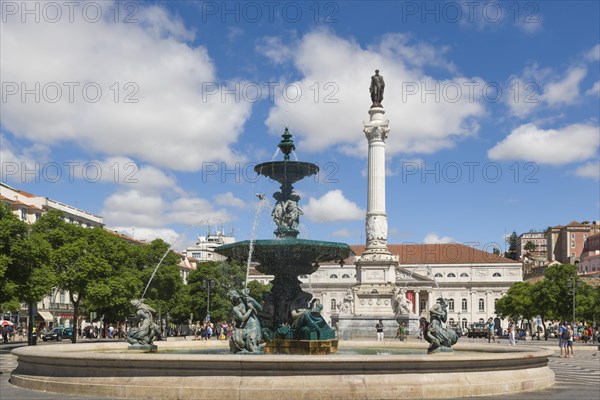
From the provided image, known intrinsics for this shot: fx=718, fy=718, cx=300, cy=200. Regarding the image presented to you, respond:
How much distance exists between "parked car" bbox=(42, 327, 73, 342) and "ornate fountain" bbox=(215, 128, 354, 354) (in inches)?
1432

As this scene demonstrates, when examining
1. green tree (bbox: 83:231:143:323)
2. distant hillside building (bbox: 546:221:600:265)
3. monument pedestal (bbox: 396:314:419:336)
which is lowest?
monument pedestal (bbox: 396:314:419:336)

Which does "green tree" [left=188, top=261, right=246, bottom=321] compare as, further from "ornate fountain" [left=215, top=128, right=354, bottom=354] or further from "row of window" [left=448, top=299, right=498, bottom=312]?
"row of window" [left=448, top=299, right=498, bottom=312]

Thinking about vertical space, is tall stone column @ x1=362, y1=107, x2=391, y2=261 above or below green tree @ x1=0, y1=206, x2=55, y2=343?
above

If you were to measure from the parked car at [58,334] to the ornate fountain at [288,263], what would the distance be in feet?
119

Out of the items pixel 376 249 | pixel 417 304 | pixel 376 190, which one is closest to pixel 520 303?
pixel 376 249

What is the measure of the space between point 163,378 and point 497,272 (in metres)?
121

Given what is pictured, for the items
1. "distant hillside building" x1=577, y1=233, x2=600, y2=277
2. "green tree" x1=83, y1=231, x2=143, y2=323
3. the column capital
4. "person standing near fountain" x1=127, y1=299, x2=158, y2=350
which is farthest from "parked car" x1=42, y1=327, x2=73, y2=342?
"distant hillside building" x1=577, y1=233, x2=600, y2=277

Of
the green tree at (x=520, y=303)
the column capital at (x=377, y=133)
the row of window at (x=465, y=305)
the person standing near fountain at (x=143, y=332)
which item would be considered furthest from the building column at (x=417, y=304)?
the person standing near fountain at (x=143, y=332)

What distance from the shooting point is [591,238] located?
470 ft

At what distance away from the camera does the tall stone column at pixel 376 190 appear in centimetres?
6147

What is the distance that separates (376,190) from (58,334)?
92.7 feet

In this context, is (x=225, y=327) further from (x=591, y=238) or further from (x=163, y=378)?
(x=591, y=238)

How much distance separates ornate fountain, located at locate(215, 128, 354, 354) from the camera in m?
17.7

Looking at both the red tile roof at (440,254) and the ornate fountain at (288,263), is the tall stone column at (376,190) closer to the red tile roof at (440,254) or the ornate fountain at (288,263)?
the ornate fountain at (288,263)
